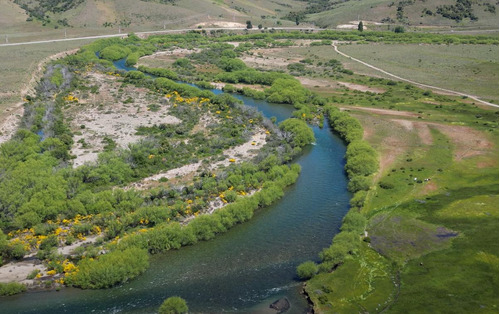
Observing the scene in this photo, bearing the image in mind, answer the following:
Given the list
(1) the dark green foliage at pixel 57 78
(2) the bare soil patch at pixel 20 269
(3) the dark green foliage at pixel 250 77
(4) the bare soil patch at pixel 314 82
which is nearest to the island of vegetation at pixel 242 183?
(2) the bare soil patch at pixel 20 269

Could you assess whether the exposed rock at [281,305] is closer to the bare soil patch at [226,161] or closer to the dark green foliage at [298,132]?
the bare soil patch at [226,161]

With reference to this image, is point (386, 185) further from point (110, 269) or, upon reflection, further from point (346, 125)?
point (110, 269)

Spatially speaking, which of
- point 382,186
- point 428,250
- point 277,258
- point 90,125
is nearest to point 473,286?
point 428,250

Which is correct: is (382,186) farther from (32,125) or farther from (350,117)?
(32,125)

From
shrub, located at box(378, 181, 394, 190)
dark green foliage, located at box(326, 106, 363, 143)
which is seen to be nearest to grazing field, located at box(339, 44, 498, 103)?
dark green foliage, located at box(326, 106, 363, 143)

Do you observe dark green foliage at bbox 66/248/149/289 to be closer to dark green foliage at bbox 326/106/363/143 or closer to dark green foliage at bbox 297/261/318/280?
dark green foliage at bbox 297/261/318/280
